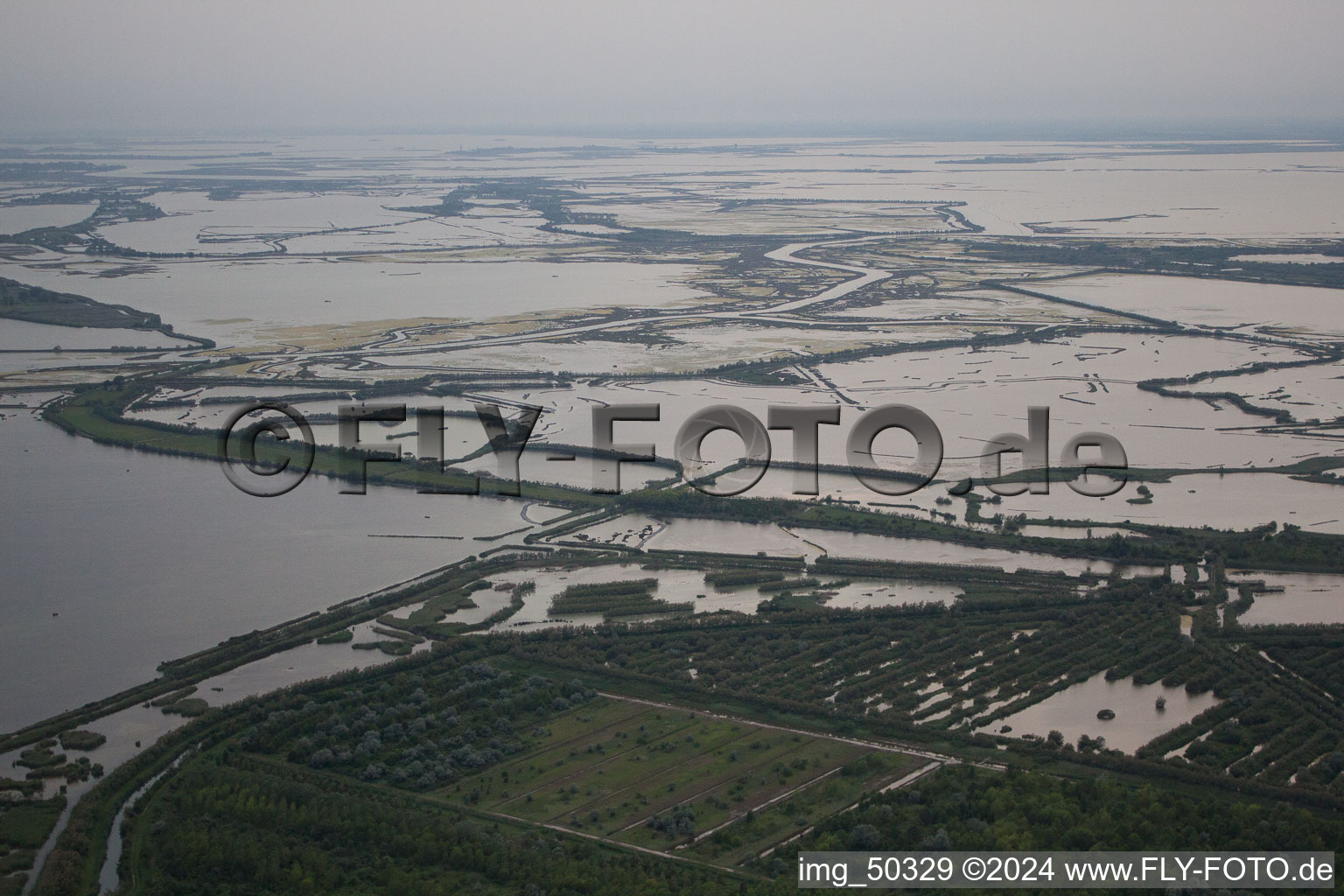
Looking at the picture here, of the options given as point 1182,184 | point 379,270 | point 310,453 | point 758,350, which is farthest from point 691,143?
point 310,453

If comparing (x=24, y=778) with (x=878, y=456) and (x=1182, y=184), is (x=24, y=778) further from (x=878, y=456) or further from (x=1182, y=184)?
(x=1182, y=184)

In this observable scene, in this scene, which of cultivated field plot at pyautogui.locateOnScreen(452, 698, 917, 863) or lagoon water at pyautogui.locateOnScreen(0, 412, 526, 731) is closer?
cultivated field plot at pyautogui.locateOnScreen(452, 698, 917, 863)

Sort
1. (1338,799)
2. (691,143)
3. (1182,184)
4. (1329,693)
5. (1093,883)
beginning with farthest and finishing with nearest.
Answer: (691,143), (1182,184), (1329,693), (1338,799), (1093,883)

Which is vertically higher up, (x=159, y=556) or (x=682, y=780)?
(x=159, y=556)

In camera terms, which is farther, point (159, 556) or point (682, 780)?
point (159, 556)

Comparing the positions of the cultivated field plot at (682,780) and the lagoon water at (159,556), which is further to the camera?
the lagoon water at (159,556)

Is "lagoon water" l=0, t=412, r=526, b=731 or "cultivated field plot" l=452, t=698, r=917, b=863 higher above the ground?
"lagoon water" l=0, t=412, r=526, b=731

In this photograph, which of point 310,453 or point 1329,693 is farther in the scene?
point 310,453

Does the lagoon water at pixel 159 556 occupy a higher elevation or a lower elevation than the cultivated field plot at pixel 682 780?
higher
